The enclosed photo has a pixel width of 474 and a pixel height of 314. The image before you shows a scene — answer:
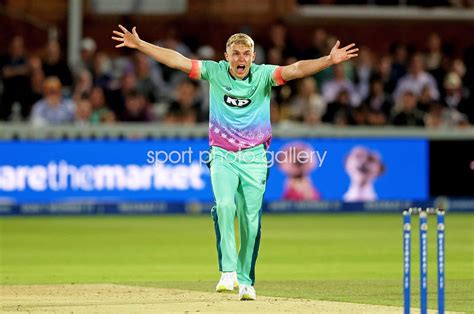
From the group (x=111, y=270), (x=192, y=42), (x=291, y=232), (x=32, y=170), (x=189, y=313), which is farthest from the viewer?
(x=192, y=42)

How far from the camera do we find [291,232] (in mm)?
19953

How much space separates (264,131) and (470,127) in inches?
503

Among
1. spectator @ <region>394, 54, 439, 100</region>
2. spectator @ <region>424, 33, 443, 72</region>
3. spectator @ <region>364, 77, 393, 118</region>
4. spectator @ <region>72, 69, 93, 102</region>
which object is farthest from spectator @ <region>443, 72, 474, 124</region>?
spectator @ <region>72, 69, 93, 102</region>

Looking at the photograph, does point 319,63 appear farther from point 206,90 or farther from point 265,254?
point 206,90

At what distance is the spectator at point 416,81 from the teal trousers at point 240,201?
13.7 m

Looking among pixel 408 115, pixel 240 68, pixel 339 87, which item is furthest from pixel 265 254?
pixel 339 87

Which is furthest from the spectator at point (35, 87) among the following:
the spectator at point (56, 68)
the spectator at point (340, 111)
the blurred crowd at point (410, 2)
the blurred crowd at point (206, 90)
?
the blurred crowd at point (410, 2)

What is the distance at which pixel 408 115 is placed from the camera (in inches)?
934

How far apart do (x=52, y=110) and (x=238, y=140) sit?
11234 millimetres

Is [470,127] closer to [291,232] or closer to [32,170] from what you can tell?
[291,232]

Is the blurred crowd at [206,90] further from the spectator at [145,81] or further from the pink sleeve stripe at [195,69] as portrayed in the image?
the pink sleeve stripe at [195,69]

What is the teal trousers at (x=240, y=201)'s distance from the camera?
1141 centimetres

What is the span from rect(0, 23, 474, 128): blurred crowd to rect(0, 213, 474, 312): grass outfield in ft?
6.00

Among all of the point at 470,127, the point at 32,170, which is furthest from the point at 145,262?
the point at 470,127
